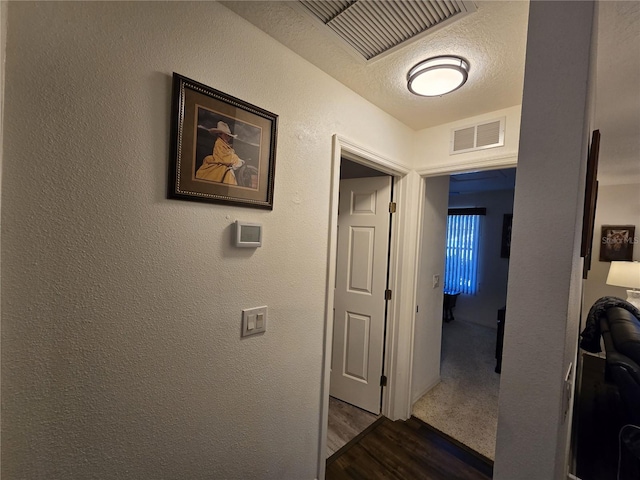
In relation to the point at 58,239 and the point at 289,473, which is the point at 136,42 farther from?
the point at 289,473

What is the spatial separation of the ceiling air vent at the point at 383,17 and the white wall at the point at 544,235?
1.16 ft

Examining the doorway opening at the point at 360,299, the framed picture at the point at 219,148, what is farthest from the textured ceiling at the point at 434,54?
the doorway opening at the point at 360,299

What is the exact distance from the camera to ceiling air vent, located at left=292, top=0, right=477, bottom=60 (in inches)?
39.9

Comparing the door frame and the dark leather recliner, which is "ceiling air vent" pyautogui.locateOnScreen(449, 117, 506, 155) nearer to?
the door frame

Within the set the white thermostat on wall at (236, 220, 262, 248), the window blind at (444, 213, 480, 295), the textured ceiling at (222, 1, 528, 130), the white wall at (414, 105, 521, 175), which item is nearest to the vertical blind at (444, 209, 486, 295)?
the window blind at (444, 213, 480, 295)

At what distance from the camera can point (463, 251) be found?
540 centimetres

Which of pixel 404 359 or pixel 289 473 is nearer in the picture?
pixel 289 473

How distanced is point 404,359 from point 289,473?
3.96 feet

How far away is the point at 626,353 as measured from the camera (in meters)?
1.54

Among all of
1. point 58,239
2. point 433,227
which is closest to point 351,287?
point 433,227

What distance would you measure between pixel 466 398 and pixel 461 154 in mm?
2236

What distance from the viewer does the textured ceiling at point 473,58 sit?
1.07 metres

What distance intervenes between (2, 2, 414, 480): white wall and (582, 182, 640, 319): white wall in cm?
459

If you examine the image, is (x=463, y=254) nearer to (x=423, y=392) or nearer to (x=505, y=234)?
(x=505, y=234)
